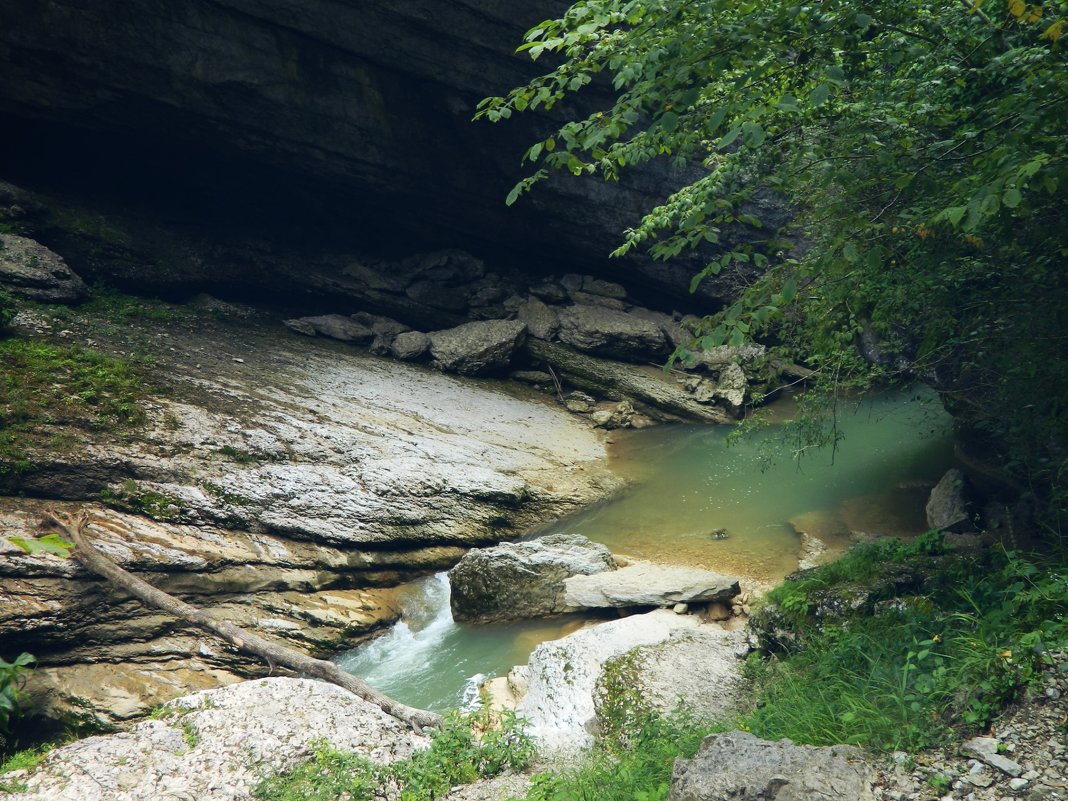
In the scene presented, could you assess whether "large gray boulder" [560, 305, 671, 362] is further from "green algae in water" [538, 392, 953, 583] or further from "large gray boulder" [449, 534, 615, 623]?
"large gray boulder" [449, 534, 615, 623]

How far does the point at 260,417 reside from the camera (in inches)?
507

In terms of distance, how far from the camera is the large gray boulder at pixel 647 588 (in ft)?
31.9

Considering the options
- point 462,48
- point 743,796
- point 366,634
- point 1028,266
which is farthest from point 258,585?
point 462,48

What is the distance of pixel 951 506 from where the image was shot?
36.0 ft

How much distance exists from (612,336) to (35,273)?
1452 centimetres

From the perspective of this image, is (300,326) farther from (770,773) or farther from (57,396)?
(770,773)

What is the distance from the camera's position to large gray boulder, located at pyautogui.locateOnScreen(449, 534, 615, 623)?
1036 centimetres

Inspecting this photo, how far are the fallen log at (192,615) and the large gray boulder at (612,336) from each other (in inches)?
532

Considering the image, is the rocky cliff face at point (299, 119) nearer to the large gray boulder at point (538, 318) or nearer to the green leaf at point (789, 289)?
the large gray boulder at point (538, 318)

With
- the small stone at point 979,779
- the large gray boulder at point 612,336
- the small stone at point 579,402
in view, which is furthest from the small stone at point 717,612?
the large gray boulder at point 612,336

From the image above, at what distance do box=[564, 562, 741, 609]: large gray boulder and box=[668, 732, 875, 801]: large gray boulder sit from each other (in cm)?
523

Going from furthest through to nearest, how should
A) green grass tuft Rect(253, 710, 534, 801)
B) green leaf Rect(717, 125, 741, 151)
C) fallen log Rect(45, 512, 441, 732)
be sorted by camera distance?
1. fallen log Rect(45, 512, 441, 732)
2. green grass tuft Rect(253, 710, 534, 801)
3. green leaf Rect(717, 125, 741, 151)

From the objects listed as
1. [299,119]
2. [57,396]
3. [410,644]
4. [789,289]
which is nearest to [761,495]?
[410,644]

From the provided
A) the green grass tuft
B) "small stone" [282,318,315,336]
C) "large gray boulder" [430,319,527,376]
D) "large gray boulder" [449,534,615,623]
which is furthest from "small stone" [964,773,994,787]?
"small stone" [282,318,315,336]
